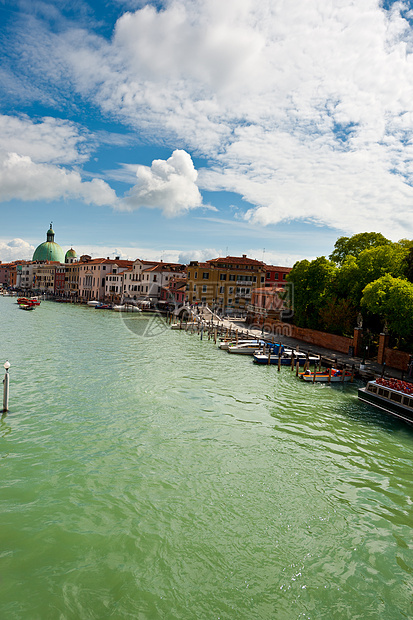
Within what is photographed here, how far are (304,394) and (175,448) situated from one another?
1016cm

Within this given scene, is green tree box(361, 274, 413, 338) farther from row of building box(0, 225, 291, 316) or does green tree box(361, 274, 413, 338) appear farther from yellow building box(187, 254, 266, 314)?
yellow building box(187, 254, 266, 314)

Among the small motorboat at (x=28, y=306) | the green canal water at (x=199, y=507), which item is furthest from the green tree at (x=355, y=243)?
the small motorboat at (x=28, y=306)

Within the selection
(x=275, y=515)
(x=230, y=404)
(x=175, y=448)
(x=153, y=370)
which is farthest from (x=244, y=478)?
(x=153, y=370)

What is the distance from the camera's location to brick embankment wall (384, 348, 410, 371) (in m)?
23.6

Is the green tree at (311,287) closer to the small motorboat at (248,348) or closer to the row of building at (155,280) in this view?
the row of building at (155,280)

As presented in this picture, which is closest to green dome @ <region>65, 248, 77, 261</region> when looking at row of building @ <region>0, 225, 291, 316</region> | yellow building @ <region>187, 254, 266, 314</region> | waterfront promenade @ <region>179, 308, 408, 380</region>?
row of building @ <region>0, 225, 291, 316</region>

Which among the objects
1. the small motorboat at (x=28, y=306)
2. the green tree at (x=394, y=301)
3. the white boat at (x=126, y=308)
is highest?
the green tree at (x=394, y=301)

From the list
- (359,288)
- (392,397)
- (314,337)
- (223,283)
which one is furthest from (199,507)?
(223,283)

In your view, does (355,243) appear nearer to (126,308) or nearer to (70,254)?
(126,308)

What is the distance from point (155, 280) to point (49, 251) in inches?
2297

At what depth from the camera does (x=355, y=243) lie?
3959 cm

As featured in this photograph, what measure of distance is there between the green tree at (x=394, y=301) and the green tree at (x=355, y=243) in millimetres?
14300

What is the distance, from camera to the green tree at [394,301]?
20.3 metres

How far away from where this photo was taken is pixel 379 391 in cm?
1866
